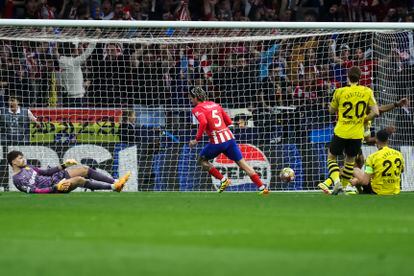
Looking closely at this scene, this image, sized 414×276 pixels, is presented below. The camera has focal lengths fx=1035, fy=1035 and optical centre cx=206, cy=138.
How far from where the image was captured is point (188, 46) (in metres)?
22.4

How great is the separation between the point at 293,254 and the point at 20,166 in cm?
1136

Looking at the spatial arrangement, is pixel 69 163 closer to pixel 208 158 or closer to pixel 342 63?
pixel 208 158

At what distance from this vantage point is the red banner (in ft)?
68.2

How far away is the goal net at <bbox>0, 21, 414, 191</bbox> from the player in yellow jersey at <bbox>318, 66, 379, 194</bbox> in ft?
9.33

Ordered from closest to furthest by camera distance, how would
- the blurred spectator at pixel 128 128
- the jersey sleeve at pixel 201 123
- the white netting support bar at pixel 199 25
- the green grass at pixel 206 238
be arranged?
the green grass at pixel 206 238
the jersey sleeve at pixel 201 123
the white netting support bar at pixel 199 25
the blurred spectator at pixel 128 128

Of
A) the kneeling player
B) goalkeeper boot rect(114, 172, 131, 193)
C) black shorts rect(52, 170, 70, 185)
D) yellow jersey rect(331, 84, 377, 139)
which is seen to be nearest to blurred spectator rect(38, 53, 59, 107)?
black shorts rect(52, 170, 70, 185)

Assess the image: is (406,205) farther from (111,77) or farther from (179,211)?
(111,77)

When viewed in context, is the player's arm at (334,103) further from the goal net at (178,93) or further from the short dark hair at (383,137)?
the goal net at (178,93)

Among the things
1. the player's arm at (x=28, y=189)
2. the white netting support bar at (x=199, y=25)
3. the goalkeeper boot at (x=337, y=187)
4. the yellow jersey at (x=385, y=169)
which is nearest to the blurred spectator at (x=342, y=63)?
the white netting support bar at (x=199, y=25)

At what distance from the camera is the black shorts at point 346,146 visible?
18297mm

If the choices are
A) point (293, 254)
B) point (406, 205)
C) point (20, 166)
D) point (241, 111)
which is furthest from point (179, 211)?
point (241, 111)

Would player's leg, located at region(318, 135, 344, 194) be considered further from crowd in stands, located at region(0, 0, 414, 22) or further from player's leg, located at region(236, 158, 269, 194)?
crowd in stands, located at region(0, 0, 414, 22)

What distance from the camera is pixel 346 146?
1842 centimetres

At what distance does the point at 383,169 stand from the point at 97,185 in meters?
5.24
